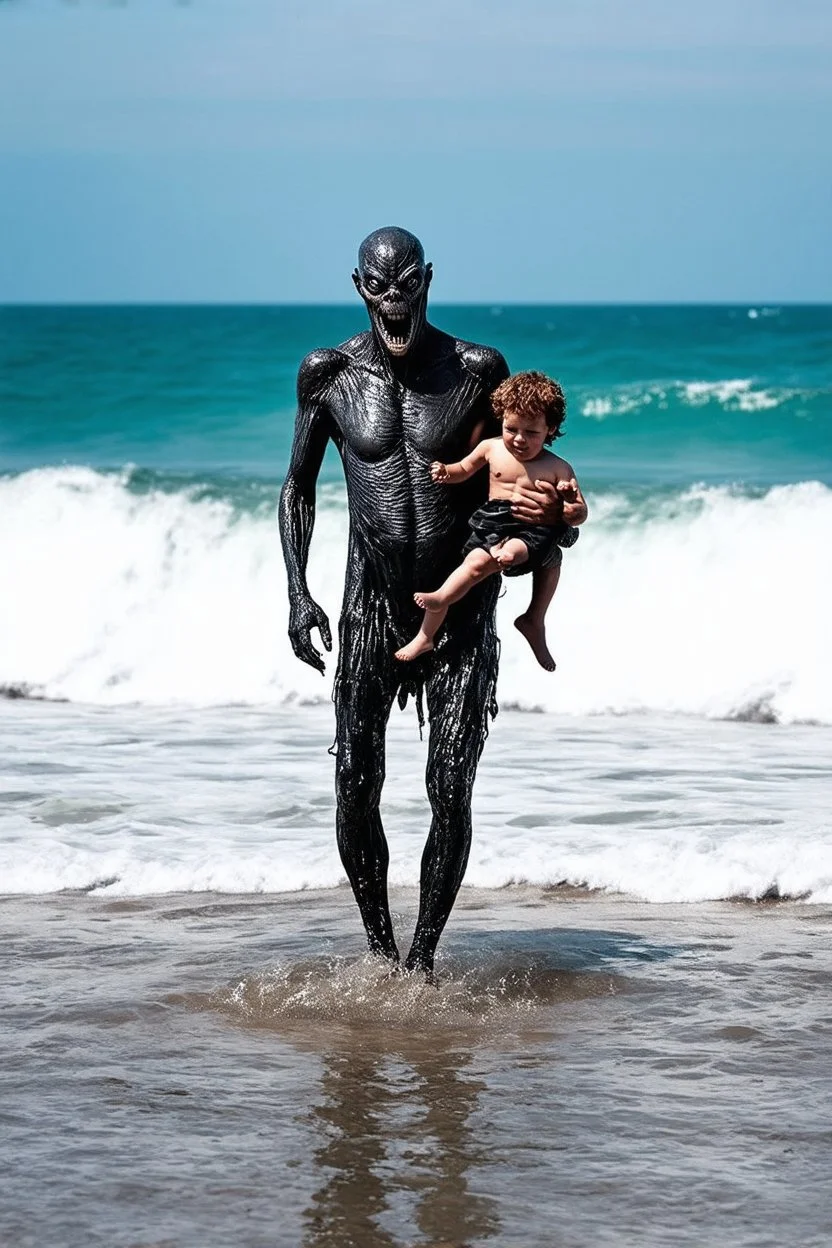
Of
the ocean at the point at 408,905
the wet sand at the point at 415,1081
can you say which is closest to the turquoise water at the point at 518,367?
the ocean at the point at 408,905

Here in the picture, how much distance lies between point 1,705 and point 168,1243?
9.46 metres

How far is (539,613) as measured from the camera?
5.26 metres

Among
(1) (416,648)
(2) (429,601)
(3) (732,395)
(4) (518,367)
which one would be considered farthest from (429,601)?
(4) (518,367)

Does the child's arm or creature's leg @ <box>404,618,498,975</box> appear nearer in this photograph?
the child's arm

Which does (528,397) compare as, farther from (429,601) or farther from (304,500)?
(304,500)

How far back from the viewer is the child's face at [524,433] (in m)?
4.96

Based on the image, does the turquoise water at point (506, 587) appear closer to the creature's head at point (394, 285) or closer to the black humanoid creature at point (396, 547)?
the black humanoid creature at point (396, 547)

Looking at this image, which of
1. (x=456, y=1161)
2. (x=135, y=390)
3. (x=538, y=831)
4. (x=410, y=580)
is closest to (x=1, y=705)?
(x=538, y=831)

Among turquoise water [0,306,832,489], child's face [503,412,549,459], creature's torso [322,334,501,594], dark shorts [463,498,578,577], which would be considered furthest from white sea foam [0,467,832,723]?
child's face [503,412,549,459]

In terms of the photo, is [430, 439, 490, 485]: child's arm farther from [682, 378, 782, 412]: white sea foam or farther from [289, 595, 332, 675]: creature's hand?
[682, 378, 782, 412]: white sea foam

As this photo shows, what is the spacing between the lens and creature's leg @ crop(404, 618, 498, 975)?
17.5 ft

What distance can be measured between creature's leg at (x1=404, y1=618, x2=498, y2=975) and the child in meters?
0.20

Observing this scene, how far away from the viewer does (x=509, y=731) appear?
11219 millimetres

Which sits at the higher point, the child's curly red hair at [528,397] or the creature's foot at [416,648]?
the child's curly red hair at [528,397]
